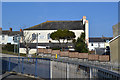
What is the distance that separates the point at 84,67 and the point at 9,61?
1387 cm

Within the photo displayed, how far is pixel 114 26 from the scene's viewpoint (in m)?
49.8

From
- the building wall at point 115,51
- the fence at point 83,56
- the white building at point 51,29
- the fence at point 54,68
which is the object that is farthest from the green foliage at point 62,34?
the fence at point 54,68

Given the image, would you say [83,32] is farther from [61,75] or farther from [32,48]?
[61,75]

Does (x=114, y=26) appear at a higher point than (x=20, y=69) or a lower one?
higher

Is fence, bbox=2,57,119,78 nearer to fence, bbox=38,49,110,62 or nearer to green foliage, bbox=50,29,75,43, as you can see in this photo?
fence, bbox=38,49,110,62

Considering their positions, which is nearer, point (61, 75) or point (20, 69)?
point (61, 75)

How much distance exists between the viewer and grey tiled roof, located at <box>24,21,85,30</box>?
73375 millimetres

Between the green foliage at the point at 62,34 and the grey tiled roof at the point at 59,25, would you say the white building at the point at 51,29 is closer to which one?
the grey tiled roof at the point at 59,25

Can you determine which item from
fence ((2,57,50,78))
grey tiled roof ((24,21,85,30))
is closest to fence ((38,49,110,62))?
fence ((2,57,50,78))

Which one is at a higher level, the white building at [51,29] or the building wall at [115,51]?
the white building at [51,29]

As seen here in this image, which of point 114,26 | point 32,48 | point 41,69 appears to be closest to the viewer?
point 41,69

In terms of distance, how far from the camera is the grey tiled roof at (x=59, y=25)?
73.4 metres

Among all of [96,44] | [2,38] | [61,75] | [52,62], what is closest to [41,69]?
[52,62]

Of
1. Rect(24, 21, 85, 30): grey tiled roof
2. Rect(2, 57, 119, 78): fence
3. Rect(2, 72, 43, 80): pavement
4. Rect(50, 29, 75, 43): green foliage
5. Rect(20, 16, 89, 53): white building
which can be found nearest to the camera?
Rect(2, 57, 119, 78): fence
